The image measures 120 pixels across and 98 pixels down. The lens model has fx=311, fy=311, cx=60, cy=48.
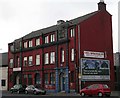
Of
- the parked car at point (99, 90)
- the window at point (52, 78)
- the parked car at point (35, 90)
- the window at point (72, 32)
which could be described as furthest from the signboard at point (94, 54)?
the parked car at point (99, 90)

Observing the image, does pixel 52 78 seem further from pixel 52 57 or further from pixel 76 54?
pixel 76 54

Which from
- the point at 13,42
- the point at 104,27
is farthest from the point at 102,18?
the point at 13,42

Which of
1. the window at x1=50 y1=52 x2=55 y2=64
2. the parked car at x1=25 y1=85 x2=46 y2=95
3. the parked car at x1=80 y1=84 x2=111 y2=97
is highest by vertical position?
the window at x1=50 y1=52 x2=55 y2=64

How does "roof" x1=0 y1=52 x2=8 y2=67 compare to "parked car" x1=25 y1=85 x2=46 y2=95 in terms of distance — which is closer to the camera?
"parked car" x1=25 y1=85 x2=46 y2=95

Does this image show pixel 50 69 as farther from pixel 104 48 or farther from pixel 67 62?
pixel 104 48

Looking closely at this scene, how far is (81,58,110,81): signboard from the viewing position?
49.5m

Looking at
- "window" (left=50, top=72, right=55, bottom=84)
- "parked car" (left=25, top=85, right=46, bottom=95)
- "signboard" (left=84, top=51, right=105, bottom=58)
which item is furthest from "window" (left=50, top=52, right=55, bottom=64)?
"parked car" (left=25, top=85, right=46, bottom=95)

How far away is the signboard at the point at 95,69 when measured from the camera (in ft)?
162

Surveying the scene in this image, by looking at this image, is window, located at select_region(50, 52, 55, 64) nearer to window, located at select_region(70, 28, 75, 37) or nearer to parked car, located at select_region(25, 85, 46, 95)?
window, located at select_region(70, 28, 75, 37)

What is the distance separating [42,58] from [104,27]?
13060 mm

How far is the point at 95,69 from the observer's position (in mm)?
50844

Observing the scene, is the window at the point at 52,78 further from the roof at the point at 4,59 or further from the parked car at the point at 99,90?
the roof at the point at 4,59

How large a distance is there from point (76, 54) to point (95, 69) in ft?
14.0

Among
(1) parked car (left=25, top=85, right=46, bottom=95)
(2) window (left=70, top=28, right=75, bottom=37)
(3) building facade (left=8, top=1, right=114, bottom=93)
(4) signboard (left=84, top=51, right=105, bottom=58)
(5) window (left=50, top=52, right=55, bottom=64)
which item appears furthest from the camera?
(5) window (left=50, top=52, right=55, bottom=64)
